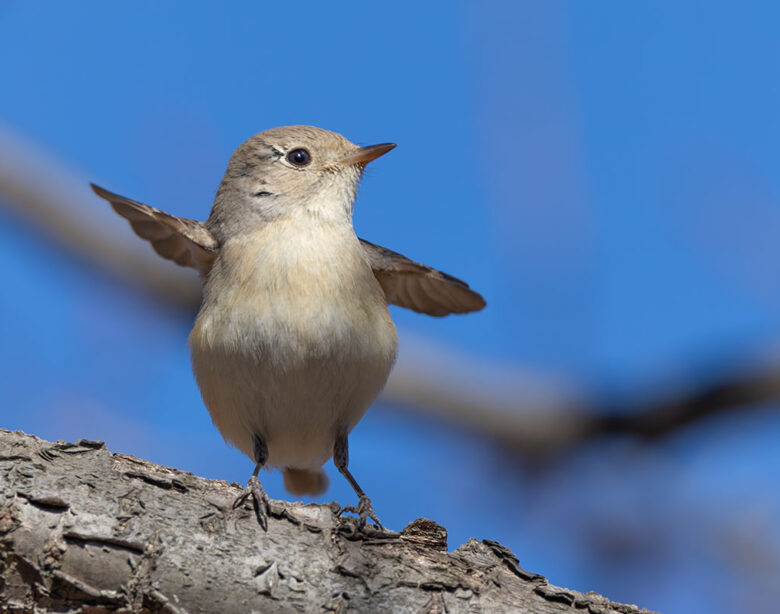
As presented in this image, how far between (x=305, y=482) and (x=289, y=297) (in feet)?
5.31

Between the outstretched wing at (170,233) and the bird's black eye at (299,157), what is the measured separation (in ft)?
1.91

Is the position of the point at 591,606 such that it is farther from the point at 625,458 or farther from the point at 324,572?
the point at 625,458

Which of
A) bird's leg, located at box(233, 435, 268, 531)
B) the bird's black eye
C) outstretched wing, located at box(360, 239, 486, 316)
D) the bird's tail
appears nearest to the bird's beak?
the bird's black eye

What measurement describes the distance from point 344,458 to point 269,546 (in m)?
1.51

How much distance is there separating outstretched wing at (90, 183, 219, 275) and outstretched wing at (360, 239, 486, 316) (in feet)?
2.79

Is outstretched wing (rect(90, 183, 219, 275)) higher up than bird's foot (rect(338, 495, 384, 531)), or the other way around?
outstretched wing (rect(90, 183, 219, 275))

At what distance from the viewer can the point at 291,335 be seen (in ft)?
13.4

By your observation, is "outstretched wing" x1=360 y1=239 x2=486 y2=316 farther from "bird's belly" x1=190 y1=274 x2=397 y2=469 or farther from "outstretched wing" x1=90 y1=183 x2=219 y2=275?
"outstretched wing" x1=90 y1=183 x2=219 y2=275

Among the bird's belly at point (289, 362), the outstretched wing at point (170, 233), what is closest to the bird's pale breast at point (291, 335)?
the bird's belly at point (289, 362)

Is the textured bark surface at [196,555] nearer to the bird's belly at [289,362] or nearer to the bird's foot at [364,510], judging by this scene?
the bird's foot at [364,510]

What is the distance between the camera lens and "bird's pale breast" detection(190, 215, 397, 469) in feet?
13.4

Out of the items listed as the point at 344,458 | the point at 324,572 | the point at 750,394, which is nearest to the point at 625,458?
the point at 750,394

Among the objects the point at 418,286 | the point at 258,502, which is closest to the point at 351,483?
the point at 258,502

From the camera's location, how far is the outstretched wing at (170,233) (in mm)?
4625
